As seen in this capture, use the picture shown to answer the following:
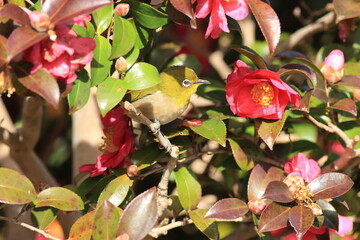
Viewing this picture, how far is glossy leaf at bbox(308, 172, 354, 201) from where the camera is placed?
48.0 inches

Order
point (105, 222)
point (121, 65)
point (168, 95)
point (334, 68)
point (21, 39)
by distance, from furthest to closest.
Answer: point (168, 95)
point (334, 68)
point (121, 65)
point (105, 222)
point (21, 39)

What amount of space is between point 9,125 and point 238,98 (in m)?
0.81

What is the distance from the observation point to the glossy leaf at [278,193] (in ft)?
3.94

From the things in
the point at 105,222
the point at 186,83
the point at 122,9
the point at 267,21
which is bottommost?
the point at 186,83

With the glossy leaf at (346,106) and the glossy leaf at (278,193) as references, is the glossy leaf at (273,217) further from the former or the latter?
the glossy leaf at (346,106)

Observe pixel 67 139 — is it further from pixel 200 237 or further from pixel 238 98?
pixel 238 98

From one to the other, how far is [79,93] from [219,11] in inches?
12.7

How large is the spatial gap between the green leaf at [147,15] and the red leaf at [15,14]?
314 mm

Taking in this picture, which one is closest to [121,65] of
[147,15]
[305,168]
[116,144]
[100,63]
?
[100,63]

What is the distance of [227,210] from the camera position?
126cm

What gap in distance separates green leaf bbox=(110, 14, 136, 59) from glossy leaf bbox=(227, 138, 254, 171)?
1.05 ft

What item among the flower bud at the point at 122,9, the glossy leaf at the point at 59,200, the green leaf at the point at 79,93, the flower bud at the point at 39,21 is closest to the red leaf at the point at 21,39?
the flower bud at the point at 39,21

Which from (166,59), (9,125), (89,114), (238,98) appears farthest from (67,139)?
(238,98)

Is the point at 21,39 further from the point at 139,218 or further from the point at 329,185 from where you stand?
the point at 329,185
